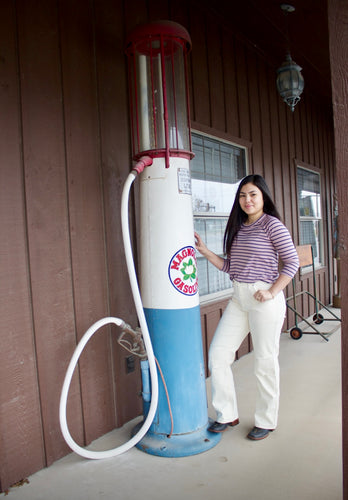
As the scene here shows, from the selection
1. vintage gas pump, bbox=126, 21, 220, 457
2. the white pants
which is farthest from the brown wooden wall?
the white pants

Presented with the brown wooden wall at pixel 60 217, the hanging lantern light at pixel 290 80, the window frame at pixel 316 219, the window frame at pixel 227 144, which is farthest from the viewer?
the window frame at pixel 316 219

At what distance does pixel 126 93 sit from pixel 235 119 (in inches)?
64.2

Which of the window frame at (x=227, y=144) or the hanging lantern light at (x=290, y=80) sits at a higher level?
the hanging lantern light at (x=290, y=80)

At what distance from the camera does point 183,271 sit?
7.27ft

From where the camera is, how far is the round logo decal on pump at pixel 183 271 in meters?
2.19

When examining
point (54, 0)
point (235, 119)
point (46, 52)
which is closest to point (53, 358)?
point (46, 52)

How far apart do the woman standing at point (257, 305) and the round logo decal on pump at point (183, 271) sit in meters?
0.27

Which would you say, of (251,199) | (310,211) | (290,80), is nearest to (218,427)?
(251,199)

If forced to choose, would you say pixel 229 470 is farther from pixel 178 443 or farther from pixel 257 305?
pixel 257 305

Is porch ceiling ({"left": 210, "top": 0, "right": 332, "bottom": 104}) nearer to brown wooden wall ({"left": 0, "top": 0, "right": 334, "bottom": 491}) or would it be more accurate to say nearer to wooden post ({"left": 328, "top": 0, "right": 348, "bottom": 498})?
brown wooden wall ({"left": 0, "top": 0, "right": 334, "bottom": 491})

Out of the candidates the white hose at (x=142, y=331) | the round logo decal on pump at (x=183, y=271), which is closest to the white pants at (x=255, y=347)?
the round logo decal on pump at (x=183, y=271)

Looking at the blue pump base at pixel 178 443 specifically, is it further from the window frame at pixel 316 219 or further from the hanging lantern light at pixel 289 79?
the window frame at pixel 316 219

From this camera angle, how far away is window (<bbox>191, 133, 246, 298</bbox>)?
342 cm

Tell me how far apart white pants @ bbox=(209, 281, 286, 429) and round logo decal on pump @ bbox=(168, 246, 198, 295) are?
0.90 feet
